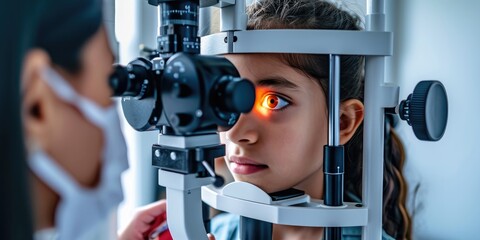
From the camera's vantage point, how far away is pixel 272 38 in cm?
60

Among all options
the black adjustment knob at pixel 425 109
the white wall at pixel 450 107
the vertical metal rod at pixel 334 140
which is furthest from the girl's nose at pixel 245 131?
the white wall at pixel 450 107

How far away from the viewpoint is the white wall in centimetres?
96

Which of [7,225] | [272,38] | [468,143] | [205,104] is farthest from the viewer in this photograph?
[468,143]

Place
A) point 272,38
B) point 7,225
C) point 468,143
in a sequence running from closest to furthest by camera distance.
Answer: point 7,225, point 272,38, point 468,143

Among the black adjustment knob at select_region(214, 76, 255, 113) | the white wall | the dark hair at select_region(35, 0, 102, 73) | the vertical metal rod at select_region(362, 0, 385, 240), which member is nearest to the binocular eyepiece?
the black adjustment knob at select_region(214, 76, 255, 113)

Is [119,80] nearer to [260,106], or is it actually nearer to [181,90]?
[181,90]

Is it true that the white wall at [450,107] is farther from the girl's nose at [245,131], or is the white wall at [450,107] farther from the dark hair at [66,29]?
the dark hair at [66,29]

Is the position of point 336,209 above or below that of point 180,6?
below

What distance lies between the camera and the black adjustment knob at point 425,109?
615 mm

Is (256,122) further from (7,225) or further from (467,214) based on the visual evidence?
(467,214)

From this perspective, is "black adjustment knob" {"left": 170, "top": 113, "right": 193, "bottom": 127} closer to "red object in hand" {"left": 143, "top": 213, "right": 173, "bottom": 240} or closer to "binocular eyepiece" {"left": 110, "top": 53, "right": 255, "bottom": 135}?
"binocular eyepiece" {"left": 110, "top": 53, "right": 255, "bottom": 135}

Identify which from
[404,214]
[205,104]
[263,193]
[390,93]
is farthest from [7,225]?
[404,214]

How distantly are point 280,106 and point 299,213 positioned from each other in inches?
6.2

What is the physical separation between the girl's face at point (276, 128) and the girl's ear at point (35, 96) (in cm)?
38
